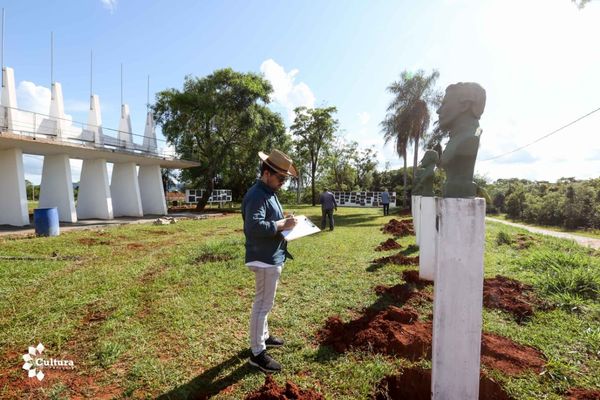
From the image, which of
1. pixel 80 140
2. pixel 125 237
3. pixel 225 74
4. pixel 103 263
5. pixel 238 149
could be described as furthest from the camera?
pixel 238 149

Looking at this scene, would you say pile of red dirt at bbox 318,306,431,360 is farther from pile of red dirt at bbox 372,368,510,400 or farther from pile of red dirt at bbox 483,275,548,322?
pile of red dirt at bbox 483,275,548,322

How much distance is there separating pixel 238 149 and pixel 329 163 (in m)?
15.8

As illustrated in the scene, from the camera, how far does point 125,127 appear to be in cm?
2000

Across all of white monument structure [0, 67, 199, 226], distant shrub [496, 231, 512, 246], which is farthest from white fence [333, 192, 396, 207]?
distant shrub [496, 231, 512, 246]

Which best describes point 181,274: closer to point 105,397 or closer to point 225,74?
point 105,397

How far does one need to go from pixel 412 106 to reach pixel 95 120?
21.2 metres

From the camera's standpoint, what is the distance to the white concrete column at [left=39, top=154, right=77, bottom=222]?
15812mm

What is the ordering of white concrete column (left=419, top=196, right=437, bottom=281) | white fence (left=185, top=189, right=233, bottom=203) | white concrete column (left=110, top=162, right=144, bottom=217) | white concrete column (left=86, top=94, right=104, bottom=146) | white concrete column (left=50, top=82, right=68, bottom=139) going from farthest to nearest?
white fence (left=185, top=189, right=233, bottom=203)
white concrete column (left=110, top=162, right=144, bottom=217)
white concrete column (left=86, top=94, right=104, bottom=146)
white concrete column (left=50, top=82, right=68, bottom=139)
white concrete column (left=419, top=196, right=437, bottom=281)

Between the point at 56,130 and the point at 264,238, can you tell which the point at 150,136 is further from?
the point at 264,238

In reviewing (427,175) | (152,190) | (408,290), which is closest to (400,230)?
(427,175)

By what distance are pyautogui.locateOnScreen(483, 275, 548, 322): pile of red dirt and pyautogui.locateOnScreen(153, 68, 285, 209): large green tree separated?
21203 millimetres

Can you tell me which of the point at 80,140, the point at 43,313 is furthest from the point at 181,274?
the point at 80,140

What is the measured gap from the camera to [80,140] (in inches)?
595

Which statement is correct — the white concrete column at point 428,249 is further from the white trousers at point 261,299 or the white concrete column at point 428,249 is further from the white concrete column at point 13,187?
the white concrete column at point 13,187
